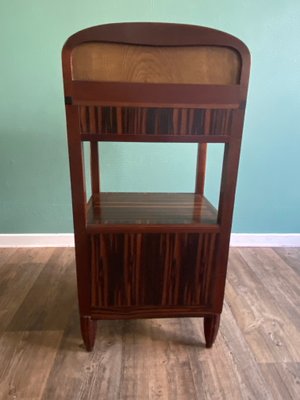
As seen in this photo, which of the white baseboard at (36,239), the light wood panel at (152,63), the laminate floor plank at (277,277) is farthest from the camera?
the white baseboard at (36,239)

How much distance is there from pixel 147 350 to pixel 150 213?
0.49m

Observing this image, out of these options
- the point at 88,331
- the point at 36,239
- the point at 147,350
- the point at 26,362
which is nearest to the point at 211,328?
the point at 147,350

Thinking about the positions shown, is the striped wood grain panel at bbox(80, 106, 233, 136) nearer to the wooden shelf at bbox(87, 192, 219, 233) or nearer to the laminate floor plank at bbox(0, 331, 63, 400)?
the wooden shelf at bbox(87, 192, 219, 233)

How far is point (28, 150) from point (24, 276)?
0.68m

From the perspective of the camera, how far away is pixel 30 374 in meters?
0.89

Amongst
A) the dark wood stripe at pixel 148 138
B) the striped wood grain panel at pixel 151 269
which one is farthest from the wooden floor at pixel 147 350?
the dark wood stripe at pixel 148 138

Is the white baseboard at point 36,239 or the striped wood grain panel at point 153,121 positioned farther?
the white baseboard at point 36,239

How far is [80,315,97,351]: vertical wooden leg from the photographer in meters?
0.92

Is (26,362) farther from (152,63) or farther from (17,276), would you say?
(152,63)

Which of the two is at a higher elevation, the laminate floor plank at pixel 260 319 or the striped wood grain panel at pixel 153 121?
the striped wood grain panel at pixel 153 121

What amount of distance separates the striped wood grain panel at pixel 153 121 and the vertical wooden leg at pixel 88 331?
598mm

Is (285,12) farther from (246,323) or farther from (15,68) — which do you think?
(246,323)

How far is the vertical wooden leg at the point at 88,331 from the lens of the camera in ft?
3.03

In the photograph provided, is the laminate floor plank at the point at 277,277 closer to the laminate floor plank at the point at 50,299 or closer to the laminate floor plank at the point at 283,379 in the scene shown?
the laminate floor plank at the point at 283,379
